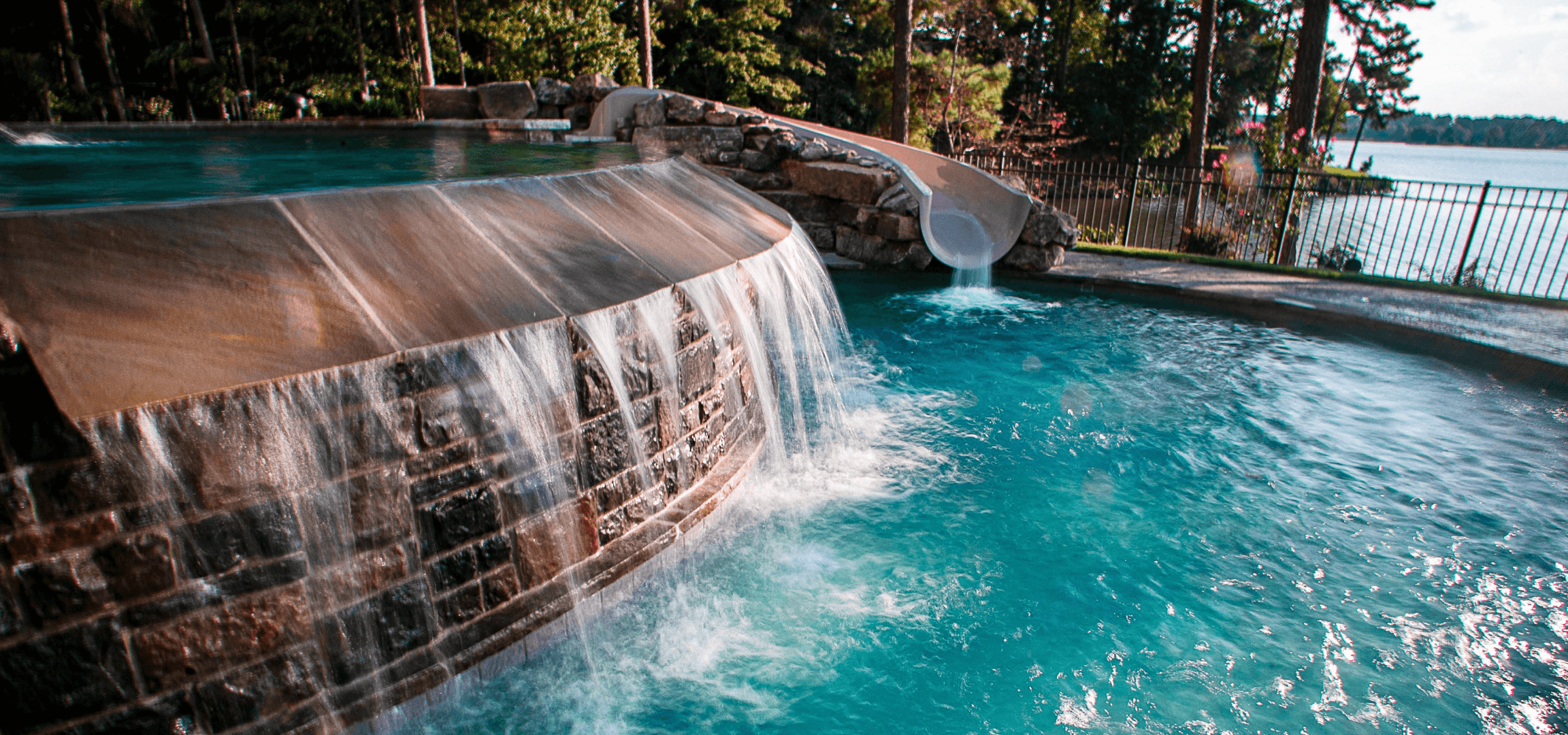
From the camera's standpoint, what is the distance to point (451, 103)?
12.7 meters

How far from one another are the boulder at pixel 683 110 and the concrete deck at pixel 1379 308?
18.8ft

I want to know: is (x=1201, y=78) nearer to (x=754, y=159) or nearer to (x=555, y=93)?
(x=754, y=159)

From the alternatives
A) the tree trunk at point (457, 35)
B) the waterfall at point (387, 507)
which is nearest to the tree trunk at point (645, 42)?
the tree trunk at point (457, 35)

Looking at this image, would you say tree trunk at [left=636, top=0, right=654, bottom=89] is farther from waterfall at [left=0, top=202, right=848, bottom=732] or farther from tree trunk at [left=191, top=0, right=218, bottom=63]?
waterfall at [left=0, top=202, right=848, bottom=732]

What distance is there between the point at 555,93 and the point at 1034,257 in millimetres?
8039

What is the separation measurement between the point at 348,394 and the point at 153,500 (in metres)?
0.64

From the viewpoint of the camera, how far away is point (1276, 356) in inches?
331

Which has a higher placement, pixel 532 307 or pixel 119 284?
pixel 119 284

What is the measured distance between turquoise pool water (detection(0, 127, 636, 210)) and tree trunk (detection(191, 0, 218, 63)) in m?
16.0

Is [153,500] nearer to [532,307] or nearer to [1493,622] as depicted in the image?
[532,307]

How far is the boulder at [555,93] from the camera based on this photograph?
12367 mm

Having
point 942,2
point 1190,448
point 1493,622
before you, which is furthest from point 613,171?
point 942,2

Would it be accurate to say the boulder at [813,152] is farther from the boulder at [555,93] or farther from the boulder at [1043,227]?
the boulder at [555,93]

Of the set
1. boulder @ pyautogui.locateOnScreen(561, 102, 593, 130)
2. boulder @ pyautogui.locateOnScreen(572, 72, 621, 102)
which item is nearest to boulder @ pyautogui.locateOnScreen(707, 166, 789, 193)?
boulder @ pyautogui.locateOnScreen(572, 72, 621, 102)
